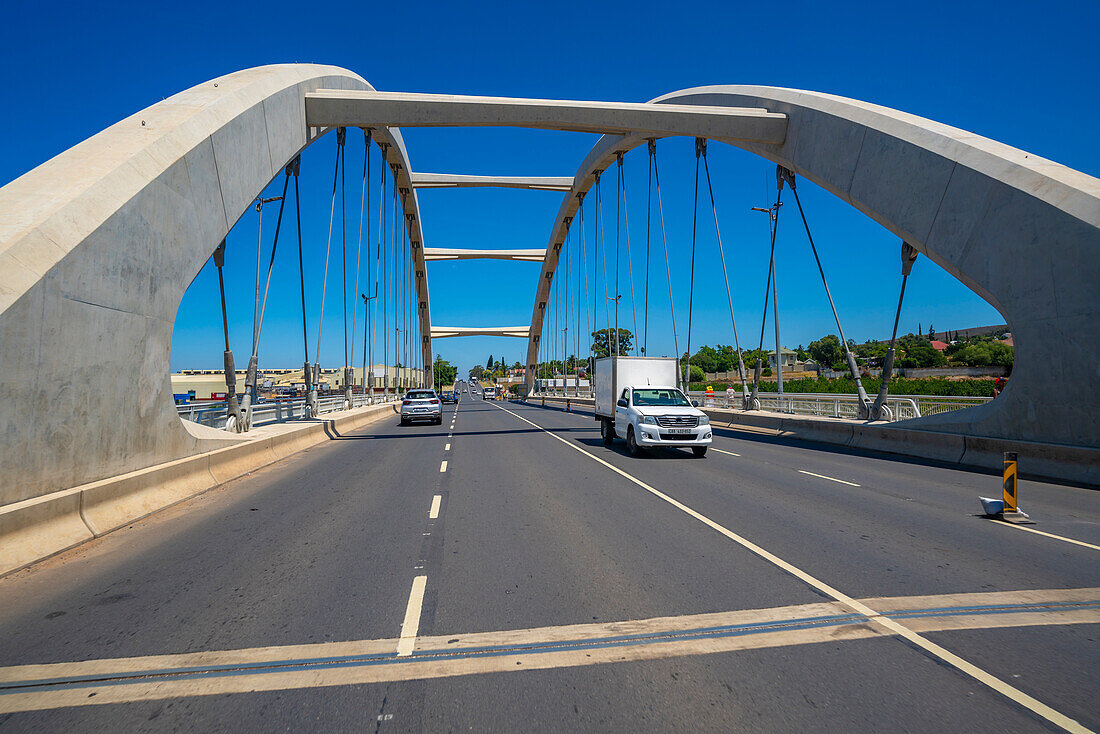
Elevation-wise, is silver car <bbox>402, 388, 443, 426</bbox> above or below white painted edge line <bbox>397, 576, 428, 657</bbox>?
above

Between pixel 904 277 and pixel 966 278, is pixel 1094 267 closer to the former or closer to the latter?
pixel 966 278

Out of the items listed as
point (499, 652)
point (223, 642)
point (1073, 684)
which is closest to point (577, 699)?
point (499, 652)

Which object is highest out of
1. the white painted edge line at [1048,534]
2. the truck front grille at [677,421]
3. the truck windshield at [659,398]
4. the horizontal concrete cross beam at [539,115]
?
the horizontal concrete cross beam at [539,115]

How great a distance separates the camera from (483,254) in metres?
71.8

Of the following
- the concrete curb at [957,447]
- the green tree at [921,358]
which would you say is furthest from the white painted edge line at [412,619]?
the green tree at [921,358]

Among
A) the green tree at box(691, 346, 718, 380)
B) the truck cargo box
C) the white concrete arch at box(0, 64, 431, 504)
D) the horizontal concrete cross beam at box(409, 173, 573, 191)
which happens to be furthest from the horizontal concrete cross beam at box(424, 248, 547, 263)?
the green tree at box(691, 346, 718, 380)

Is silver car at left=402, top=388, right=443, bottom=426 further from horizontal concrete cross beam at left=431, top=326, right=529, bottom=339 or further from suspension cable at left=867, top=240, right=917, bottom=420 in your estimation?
horizontal concrete cross beam at left=431, top=326, right=529, bottom=339

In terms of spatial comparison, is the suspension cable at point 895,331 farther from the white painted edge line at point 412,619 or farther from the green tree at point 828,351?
the green tree at point 828,351

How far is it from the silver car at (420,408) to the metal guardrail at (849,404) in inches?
588

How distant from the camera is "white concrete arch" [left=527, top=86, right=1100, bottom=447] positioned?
11.8 m

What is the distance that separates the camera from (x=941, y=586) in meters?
5.23

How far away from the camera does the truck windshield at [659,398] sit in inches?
652

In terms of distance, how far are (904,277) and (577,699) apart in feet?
55.3

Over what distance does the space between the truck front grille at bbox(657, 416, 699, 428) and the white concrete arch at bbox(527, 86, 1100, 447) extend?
5830 mm
